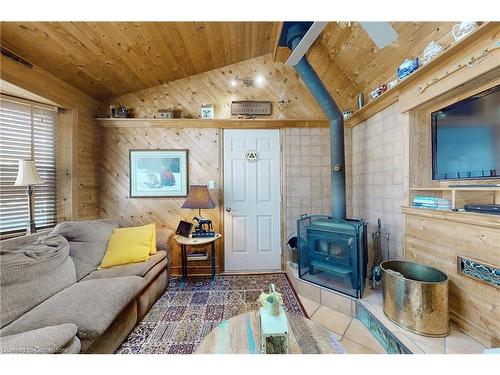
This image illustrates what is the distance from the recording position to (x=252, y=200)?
3045 millimetres

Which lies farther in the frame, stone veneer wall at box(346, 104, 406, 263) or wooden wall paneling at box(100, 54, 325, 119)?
wooden wall paneling at box(100, 54, 325, 119)

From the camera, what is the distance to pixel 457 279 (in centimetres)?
149

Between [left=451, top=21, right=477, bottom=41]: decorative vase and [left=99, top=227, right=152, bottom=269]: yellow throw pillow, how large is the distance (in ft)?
10.5

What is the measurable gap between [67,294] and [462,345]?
2.79 meters

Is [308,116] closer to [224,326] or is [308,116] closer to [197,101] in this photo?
[197,101]

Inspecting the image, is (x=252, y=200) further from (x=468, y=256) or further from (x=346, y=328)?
(x=468, y=256)

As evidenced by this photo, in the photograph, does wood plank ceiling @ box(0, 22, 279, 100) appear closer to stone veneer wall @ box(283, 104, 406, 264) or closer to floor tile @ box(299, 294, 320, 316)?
stone veneer wall @ box(283, 104, 406, 264)

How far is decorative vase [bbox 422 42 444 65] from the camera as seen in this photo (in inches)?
61.1

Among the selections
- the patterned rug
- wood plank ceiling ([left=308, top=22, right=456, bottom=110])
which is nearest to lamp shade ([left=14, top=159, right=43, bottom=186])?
the patterned rug

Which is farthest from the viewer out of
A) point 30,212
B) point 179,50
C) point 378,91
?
point 179,50

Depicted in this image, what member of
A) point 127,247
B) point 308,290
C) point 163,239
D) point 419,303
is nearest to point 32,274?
point 127,247

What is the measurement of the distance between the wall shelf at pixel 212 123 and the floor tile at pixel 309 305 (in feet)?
7.61

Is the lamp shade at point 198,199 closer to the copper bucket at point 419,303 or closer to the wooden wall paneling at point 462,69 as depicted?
the copper bucket at point 419,303
